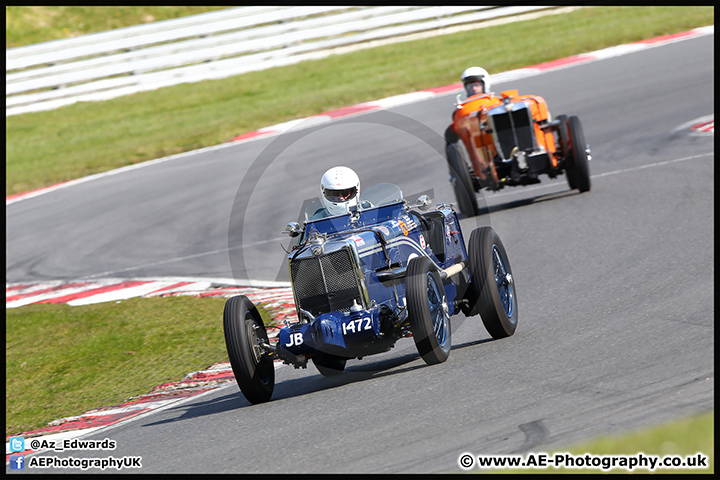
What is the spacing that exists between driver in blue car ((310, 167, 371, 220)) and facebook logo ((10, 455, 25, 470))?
2737mm

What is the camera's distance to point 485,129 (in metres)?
12.9

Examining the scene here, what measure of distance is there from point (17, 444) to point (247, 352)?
180 cm

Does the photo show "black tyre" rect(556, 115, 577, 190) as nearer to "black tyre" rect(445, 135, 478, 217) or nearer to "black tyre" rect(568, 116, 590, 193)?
"black tyre" rect(568, 116, 590, 193)

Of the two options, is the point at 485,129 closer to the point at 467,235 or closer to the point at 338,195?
the point at 467,235

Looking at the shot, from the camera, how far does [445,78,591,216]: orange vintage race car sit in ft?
40.9

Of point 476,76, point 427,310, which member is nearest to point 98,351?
point 427,310

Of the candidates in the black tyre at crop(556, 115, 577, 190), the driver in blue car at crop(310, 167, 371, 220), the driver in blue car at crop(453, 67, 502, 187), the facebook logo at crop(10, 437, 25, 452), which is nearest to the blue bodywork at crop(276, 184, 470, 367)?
the driver in blue car at crop(310, 167, 371, 220)

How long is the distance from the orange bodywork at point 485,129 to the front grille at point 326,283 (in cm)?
629

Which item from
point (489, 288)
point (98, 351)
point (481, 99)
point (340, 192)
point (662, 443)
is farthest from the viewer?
point (481, 99)

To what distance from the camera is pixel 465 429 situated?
5.24 metres

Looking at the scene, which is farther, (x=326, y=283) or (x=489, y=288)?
(x=489, y=288)

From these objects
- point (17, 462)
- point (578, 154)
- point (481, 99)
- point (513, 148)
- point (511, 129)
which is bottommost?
point (17, 462)

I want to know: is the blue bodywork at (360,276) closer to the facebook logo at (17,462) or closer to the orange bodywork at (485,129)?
the facebook logo at (17,462)

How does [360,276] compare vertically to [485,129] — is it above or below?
below
